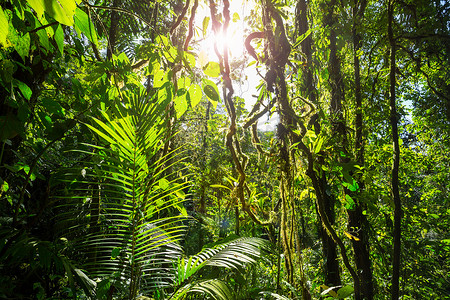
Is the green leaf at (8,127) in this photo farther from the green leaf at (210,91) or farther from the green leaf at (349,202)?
the green leaf at (349,202)

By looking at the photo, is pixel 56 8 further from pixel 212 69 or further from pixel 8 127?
pixel 8 127

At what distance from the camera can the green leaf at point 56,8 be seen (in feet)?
1.47

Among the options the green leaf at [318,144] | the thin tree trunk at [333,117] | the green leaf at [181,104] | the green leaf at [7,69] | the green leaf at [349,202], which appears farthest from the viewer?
the thin tree trunk at [333,117]

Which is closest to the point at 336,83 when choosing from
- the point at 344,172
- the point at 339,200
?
the point at 339,200

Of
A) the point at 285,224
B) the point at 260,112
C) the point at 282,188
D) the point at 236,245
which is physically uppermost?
the point at 260,112

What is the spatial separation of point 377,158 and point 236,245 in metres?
3.00

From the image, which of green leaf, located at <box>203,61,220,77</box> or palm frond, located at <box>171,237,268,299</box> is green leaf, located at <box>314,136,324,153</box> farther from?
green leaf, located at <box>203,61,220,77</box>

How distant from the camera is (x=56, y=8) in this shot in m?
0.48

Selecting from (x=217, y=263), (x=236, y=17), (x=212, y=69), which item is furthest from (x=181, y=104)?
(x=236, y=17)

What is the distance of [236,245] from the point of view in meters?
1.31

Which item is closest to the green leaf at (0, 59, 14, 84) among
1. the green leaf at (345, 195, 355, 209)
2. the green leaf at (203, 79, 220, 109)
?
the green leaf at (203, 79, 220, 109)

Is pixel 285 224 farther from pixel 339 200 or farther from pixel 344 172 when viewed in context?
pixel 339 200

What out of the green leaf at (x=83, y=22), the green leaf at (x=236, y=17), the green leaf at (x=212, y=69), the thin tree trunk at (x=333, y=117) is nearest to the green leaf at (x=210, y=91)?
the green leaf at (x=212, y=69)

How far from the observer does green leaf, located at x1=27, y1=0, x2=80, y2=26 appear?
449mm
